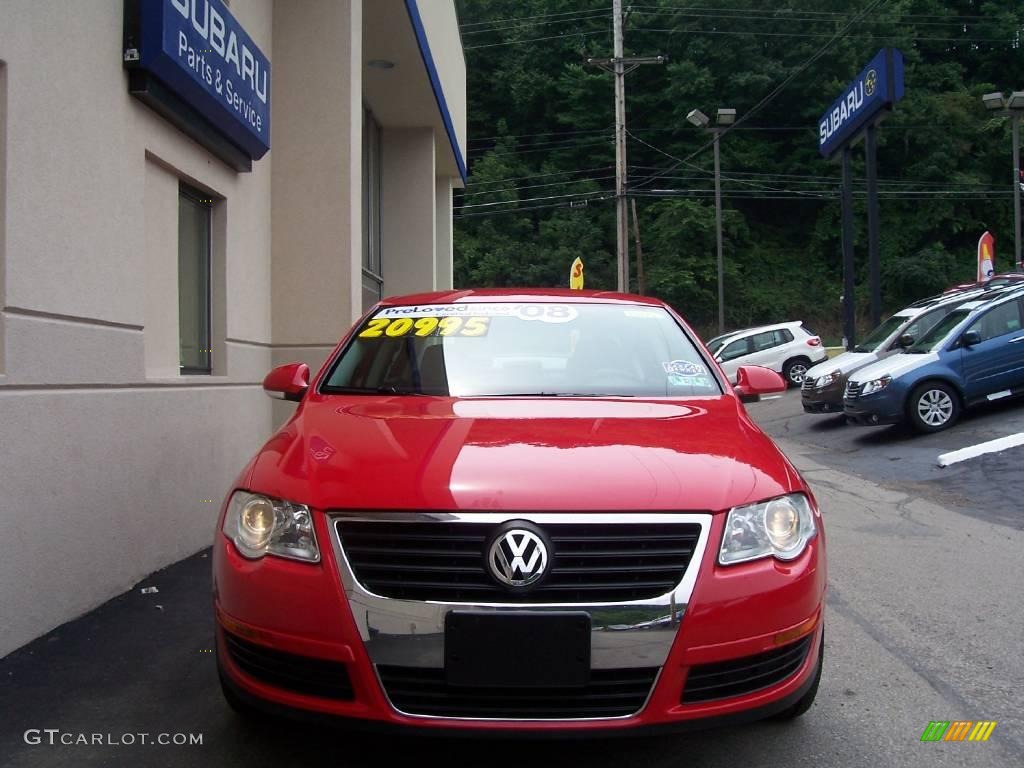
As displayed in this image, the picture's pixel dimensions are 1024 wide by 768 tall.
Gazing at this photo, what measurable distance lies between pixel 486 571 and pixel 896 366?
36.1ft

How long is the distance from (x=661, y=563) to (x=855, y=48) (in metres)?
46.7

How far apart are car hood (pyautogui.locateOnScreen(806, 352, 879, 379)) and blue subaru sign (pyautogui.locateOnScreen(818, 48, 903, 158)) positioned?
551 centimetres

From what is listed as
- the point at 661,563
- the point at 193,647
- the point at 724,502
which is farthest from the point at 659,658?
the point at 193,647

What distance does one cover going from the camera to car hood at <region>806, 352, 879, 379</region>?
14.6 metres

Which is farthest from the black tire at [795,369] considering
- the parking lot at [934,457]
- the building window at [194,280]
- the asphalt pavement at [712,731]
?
the building window at [194,280]

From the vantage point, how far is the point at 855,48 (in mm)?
43438

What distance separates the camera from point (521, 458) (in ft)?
9.05

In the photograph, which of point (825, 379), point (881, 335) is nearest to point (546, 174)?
point (881, 335)

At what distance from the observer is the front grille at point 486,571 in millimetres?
2475

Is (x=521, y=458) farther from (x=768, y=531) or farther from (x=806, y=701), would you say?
(x=806, y=701)

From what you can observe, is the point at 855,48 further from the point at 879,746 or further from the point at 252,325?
the point at 879,746

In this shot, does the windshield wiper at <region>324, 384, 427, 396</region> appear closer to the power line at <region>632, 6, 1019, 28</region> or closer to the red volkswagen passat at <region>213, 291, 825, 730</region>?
the red volkswagen passat at <region>213, 291, 825, 730</region>

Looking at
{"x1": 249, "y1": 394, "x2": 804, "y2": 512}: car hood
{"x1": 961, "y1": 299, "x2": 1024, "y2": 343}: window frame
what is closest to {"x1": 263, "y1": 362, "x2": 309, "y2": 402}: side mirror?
{"x1": 249, "y1": 394, "x2": 804, "y2": 512}: car hood

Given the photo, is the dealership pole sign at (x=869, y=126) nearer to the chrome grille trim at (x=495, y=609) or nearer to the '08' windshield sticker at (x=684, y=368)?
the '08' windshield sticker at (x=684, y=368)
